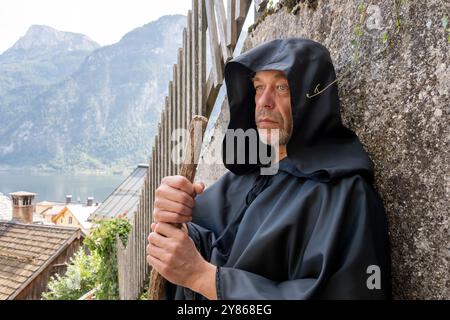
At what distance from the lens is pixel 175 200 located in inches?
61.4

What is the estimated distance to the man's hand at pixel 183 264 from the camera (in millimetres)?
1481

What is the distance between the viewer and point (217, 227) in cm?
189

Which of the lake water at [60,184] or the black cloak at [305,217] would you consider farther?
the lake water at [60,184]

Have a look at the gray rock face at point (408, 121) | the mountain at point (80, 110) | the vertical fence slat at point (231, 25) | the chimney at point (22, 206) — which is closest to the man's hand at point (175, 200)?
the gray rock face at point (408, 121)

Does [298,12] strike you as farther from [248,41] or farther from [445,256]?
[445,256]

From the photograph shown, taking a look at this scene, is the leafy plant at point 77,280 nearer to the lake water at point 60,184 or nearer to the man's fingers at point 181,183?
the man's fingers at point 181,183

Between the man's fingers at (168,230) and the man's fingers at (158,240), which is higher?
the man's fingers at (168,230)

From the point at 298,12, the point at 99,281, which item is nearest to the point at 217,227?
the point at 298,12

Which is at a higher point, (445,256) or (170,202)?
(170,202)

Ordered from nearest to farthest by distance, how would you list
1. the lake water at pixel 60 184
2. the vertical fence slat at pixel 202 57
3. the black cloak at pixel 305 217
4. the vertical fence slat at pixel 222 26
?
the black cloak at pixel 305 217, the vertical fence slat at pixel 222 26, the vertical fence slat at pixel 202 57, the lake water at pixel 60 184

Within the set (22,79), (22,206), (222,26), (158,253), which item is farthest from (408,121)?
(22,79)

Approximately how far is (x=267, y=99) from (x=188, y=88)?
100 inches

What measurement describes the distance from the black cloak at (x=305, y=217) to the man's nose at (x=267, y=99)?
11cm
